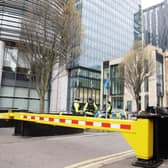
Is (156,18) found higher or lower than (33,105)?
higher

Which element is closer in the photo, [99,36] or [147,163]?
[147,163]

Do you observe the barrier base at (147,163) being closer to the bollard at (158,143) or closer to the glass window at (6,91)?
the bollard at (158,143)

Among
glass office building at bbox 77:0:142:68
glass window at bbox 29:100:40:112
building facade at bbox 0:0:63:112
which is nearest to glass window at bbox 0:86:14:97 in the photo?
building facade at bbox 0:0:63:112

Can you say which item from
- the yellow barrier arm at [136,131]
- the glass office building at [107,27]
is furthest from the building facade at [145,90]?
the yellow barrier arm at [136,131]

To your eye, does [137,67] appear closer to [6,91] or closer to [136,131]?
[6,91]

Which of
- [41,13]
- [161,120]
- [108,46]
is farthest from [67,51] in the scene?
[108,46]

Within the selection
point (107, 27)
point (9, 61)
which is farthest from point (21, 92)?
point (107, 27)

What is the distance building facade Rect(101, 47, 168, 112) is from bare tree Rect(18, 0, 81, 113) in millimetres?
22295

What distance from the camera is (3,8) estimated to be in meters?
20.9

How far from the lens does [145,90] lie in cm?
3900

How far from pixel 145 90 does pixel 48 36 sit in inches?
1153

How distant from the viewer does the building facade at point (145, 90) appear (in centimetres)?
3778

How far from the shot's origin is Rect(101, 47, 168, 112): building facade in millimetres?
37781

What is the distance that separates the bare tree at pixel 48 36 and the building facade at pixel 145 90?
73.1ft
